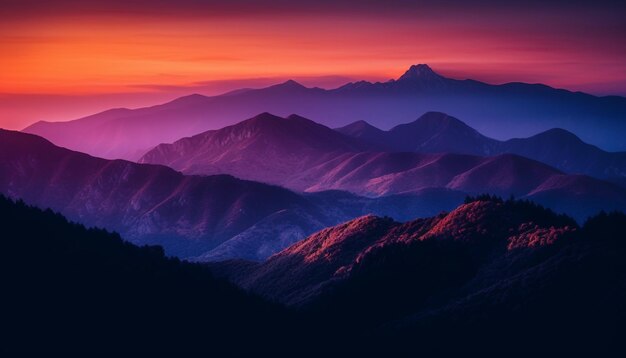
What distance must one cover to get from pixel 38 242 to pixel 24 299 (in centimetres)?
1630

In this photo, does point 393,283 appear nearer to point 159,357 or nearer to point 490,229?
point 490,229

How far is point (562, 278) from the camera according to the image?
87688mm

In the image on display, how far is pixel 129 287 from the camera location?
87875 millimetres

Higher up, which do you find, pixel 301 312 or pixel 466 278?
pixel 466 278

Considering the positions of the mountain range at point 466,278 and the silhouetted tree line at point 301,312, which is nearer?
the silhouetted tree line at point 301,312

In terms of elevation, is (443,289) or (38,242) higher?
(38,242)

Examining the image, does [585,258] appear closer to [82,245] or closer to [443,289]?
[443,289]

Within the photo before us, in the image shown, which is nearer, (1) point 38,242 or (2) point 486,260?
(1) point 38,242

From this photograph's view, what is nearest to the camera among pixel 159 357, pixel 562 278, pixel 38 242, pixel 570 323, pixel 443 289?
pixel 159 357

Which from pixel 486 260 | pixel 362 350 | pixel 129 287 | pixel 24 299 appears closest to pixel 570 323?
pixel 362 350

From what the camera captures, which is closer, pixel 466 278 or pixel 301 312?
pixel 301 312

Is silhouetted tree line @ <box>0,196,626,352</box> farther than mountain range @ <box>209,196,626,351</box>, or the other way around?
mountain range @ <box>209,196,626,351</box>

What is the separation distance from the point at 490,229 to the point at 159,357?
56.1m

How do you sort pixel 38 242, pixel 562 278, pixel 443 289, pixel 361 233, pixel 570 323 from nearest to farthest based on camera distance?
1. pixel 570 323
2. pixel 562 278
3. pixel 38 242
4. pixel 443 289
5. pixel 361 233
